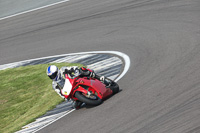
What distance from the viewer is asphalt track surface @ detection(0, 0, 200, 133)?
7.82 metres

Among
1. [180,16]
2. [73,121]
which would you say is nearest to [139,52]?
[180,16]

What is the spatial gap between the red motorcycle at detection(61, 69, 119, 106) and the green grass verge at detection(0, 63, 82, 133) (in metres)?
1.57

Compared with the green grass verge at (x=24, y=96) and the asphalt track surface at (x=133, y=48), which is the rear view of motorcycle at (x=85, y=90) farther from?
the green grass verge at (x=24, y=96)

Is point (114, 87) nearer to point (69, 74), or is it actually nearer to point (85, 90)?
point (85, 90)

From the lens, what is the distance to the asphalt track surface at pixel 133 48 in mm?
7825

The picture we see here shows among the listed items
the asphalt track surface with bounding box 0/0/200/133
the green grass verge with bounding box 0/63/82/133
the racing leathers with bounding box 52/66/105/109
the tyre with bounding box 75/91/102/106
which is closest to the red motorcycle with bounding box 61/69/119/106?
the tyre with bounding box 75/91/102/106

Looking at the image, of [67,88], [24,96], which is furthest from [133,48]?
[67,88]

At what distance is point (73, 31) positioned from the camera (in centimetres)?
1673

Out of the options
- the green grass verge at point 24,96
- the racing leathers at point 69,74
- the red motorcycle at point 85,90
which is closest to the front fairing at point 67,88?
the red motorcycle at point 85,90

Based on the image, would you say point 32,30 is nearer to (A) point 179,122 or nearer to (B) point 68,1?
(B) point 68,1

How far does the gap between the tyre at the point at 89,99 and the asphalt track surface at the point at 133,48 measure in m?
0.16

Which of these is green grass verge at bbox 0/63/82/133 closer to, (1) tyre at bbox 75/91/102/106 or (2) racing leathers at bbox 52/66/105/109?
(2) racing leathers at bbox 52/66/105/109

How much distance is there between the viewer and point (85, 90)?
9.05 meters

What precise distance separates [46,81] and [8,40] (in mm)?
5994
